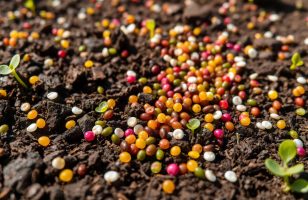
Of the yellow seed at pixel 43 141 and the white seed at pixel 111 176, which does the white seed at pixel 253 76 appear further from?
the yellow seed at pixel 43 141

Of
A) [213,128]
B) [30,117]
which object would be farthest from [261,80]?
[30,117]

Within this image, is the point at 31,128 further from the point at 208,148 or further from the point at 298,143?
the point at 298,143

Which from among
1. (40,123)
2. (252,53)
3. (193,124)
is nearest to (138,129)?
(193,124)

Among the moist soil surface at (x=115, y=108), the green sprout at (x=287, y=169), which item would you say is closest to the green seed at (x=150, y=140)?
the moist soil surface at (x=115, y=108)

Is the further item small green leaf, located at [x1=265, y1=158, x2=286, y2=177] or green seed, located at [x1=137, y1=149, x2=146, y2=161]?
green seed, located at [x1=137, y1=149, x2=146, y2=161]

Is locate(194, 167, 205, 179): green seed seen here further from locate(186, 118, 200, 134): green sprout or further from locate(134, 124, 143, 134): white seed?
locate(134, 124, 143, 134): white seed

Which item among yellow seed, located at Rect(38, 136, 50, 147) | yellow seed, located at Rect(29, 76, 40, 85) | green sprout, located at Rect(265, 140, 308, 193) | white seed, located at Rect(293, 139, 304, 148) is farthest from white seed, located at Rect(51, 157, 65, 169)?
white seed, located at Rect(293, 139, 304, 148)
